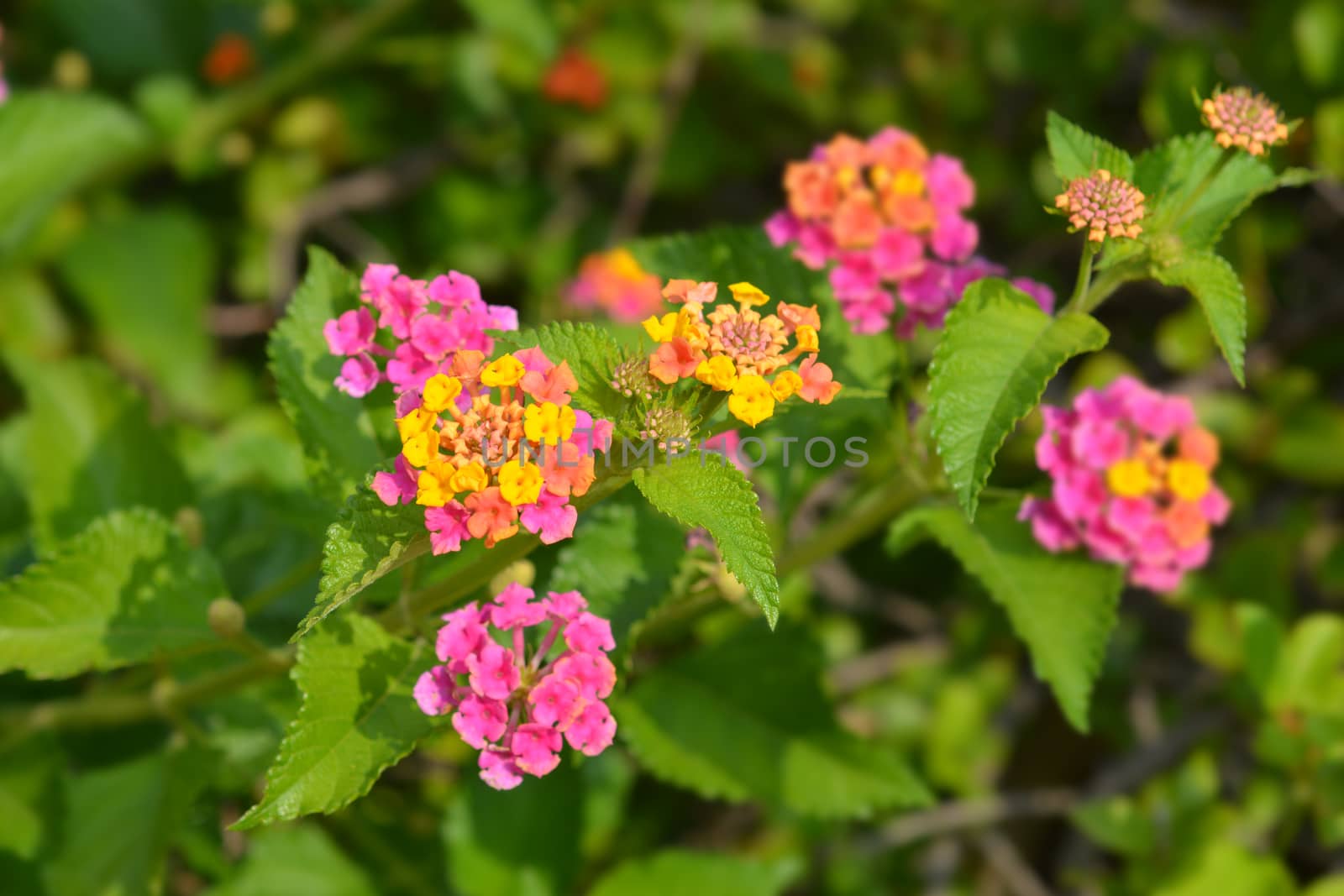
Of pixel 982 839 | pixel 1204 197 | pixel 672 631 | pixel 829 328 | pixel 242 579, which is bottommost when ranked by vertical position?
pixel 982 839

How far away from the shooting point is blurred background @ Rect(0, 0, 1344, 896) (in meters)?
2.58

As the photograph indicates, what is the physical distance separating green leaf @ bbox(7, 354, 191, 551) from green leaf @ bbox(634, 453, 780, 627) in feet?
4.03

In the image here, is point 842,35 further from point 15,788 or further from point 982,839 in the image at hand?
point 15,788

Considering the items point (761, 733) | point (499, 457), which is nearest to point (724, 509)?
point (499, 457)

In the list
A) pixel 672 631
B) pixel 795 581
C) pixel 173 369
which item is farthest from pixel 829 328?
pixel 173 369

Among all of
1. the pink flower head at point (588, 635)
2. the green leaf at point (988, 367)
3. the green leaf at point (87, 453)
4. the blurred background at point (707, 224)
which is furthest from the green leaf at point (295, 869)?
the green leaf at point (988, 367)

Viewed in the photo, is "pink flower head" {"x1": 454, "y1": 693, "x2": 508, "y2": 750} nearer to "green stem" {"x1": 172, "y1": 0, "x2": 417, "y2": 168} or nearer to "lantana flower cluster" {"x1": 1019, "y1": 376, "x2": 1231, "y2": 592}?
"lantana flower cluster" {"x1": 1019, "y1": 376, "x2": 1231, "y2": 592}

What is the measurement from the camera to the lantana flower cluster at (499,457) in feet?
4.14

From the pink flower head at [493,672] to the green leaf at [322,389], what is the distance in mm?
356

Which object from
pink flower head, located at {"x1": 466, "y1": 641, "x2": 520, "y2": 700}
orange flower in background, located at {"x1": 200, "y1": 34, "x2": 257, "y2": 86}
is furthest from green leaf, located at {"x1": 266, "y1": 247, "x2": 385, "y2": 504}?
orange flower in background, located at {"x1": 200, "y1": 34, "x2": 257, "y2": 86}

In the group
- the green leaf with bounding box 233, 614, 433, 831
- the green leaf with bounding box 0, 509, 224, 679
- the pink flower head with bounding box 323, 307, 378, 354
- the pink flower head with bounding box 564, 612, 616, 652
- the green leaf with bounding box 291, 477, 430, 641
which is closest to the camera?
the green leaf with bounding box 291, 477, 430, 641

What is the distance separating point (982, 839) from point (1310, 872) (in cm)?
85

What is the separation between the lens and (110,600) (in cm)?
175

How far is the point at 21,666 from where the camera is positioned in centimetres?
167
